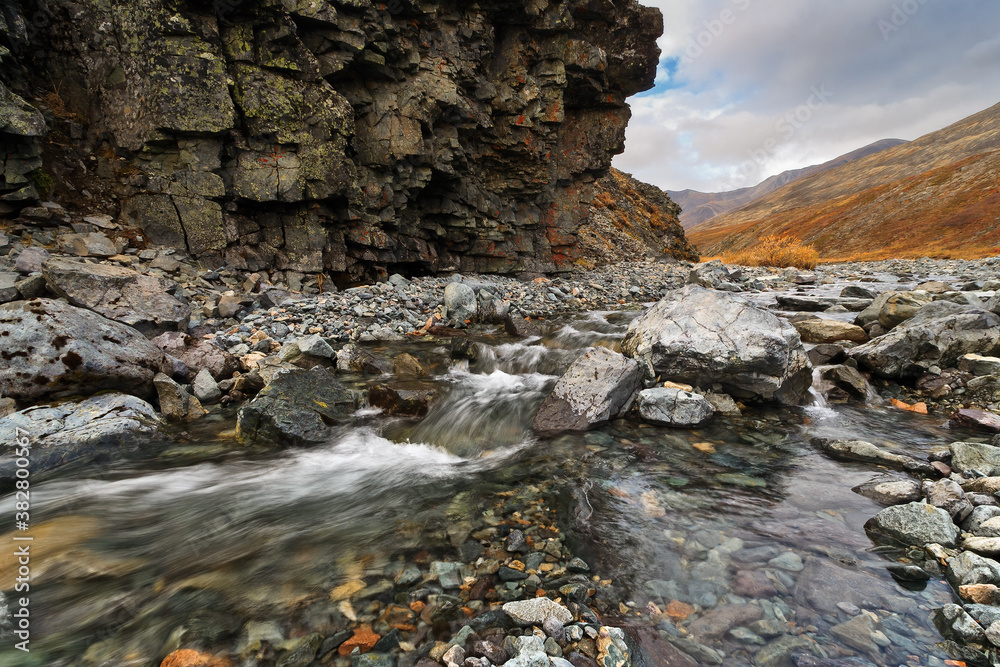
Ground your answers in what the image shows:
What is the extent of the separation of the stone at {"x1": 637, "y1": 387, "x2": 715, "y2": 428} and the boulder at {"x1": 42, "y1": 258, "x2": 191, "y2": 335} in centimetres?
898

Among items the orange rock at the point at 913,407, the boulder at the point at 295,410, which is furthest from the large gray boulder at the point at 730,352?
the boulder at the point at 295,410

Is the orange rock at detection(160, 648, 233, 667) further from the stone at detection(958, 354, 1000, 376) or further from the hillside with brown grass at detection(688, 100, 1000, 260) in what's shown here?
the hillside with brown grass at detection(688, 100, 1000, 260)

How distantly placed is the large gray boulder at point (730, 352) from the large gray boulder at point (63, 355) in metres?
7.94

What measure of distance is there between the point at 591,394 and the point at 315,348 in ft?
18.8

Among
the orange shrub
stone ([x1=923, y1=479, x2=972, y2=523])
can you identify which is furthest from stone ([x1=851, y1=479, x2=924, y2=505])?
the orange shrub

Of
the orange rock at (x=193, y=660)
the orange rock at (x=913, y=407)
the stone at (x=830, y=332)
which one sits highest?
the stone at (x=830, y=332)

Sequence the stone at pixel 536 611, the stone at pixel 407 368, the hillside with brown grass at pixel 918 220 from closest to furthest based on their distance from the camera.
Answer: the stone at pixel 536 611 → the stone at pixel 407 368 → the hillside with brown grass at pixel 918 220

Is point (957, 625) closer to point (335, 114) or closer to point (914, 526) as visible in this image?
point (914, 526)

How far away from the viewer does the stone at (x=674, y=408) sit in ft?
19.7

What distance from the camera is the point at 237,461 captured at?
5.25m

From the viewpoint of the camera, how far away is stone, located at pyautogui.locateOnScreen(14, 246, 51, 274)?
7.91 metres

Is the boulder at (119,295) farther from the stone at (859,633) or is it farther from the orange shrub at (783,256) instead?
the orange shrub at (783,256)

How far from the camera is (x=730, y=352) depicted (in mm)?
6516

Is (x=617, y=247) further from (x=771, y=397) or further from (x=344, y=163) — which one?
(x=771, y=397)
